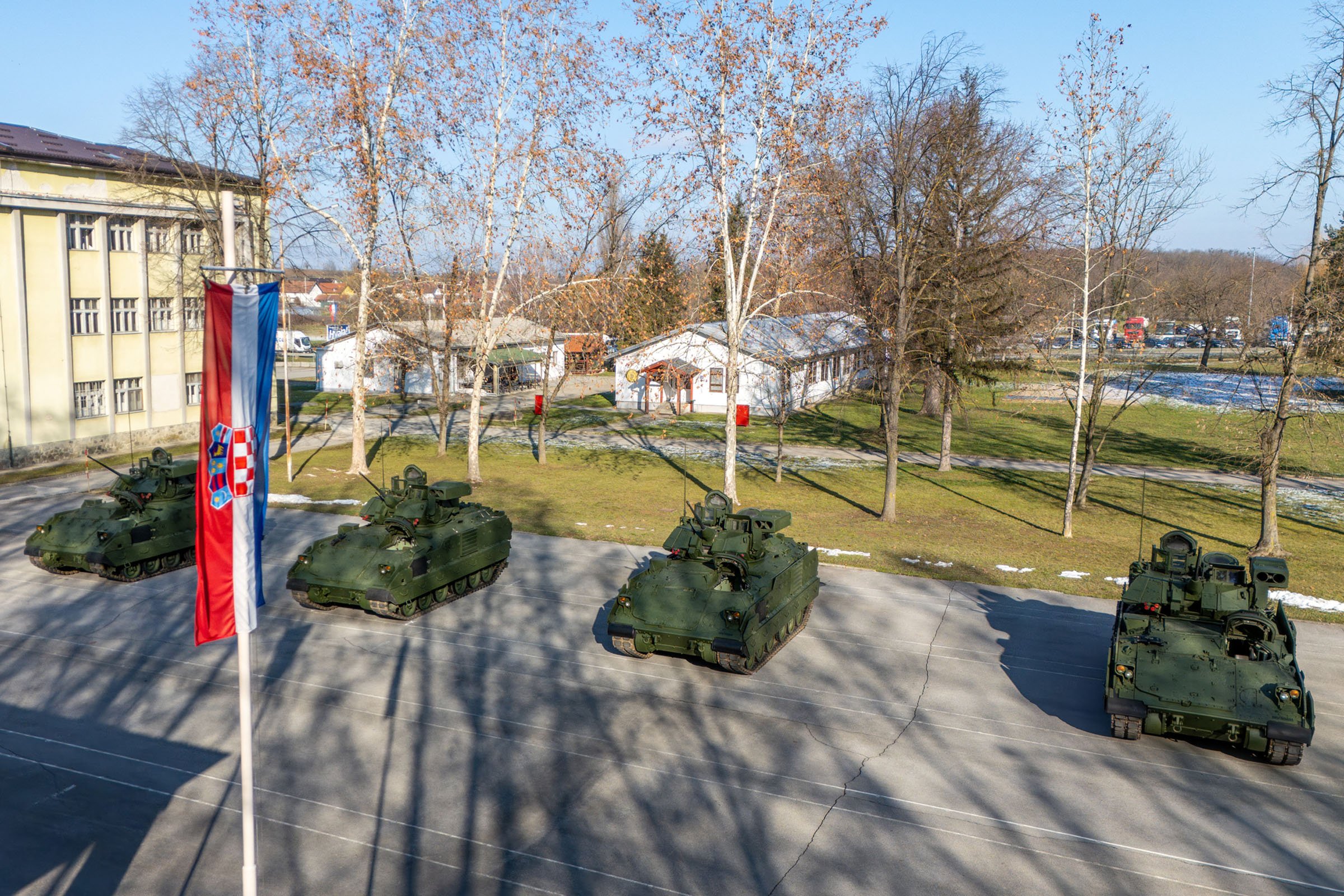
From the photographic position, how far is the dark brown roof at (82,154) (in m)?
31.8

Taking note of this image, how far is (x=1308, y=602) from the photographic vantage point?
19.1m

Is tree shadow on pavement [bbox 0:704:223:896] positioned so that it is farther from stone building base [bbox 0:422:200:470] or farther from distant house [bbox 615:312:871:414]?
distant house [bbox 615:312:871:414]

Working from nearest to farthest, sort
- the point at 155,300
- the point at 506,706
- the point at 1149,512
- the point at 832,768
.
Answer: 1. the point at 832,768
2. the point at 506,706
3. the point at 1149,512
4. the point at 155,300

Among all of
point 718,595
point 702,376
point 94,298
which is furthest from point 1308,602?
point 94,298

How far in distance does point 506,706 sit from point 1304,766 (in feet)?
34.6

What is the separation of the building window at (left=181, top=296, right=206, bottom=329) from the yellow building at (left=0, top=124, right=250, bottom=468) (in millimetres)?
60

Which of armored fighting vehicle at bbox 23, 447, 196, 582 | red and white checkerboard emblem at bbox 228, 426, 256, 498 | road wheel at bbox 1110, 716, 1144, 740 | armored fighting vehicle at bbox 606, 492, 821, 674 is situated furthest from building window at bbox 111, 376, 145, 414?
road wheel at bbox 1110, 716, 1144, 740

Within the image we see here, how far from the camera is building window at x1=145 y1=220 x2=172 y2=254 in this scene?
Answer: 36406 mm

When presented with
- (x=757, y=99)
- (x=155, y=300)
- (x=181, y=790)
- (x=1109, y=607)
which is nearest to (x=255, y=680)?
(x=181, y=790)

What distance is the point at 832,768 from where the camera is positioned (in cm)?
1174

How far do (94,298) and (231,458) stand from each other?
3247cm

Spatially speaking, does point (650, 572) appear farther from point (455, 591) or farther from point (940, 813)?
Answer: point (940, 813)

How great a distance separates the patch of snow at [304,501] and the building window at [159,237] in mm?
14971

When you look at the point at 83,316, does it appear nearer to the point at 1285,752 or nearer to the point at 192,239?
the point at 192,239
